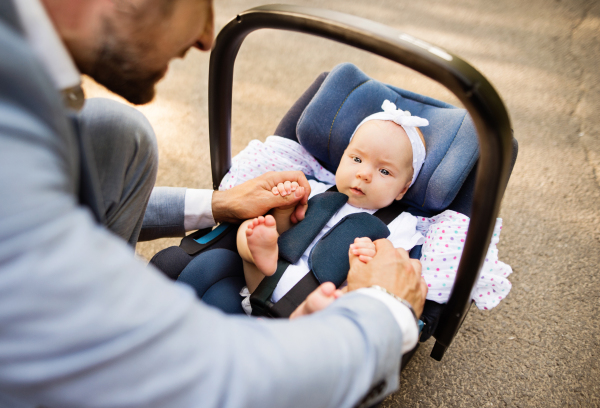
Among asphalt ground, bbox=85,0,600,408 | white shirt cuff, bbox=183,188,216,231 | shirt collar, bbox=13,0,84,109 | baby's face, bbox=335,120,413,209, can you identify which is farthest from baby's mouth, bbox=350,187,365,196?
shirt collar, bbox=13,0,84,109

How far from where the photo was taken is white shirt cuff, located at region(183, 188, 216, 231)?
109 centimetres

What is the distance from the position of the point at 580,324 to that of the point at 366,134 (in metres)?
0.89

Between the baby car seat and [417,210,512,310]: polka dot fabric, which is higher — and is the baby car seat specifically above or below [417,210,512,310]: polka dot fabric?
above

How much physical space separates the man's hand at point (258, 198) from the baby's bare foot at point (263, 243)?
4.5 inches

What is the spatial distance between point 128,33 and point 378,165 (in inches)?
28.2

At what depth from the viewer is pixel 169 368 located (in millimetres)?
409

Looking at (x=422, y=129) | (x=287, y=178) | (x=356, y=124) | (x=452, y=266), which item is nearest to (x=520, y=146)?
(x=422, y=129)

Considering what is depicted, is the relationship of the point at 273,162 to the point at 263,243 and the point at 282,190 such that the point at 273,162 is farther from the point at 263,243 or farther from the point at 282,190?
the point at 263,243

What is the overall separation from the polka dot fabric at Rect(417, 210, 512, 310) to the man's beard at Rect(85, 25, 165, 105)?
0.70m

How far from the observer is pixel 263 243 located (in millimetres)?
917

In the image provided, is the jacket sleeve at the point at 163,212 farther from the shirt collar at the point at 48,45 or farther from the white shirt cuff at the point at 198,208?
the shirt collar at the point at 48,45

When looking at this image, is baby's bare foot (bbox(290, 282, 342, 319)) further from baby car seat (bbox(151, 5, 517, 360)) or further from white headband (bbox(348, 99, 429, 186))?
white headband (bbox(348, 99, 429, 186))

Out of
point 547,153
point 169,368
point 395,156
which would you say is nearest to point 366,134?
point 395,156

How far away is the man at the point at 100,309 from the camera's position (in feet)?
1.20
